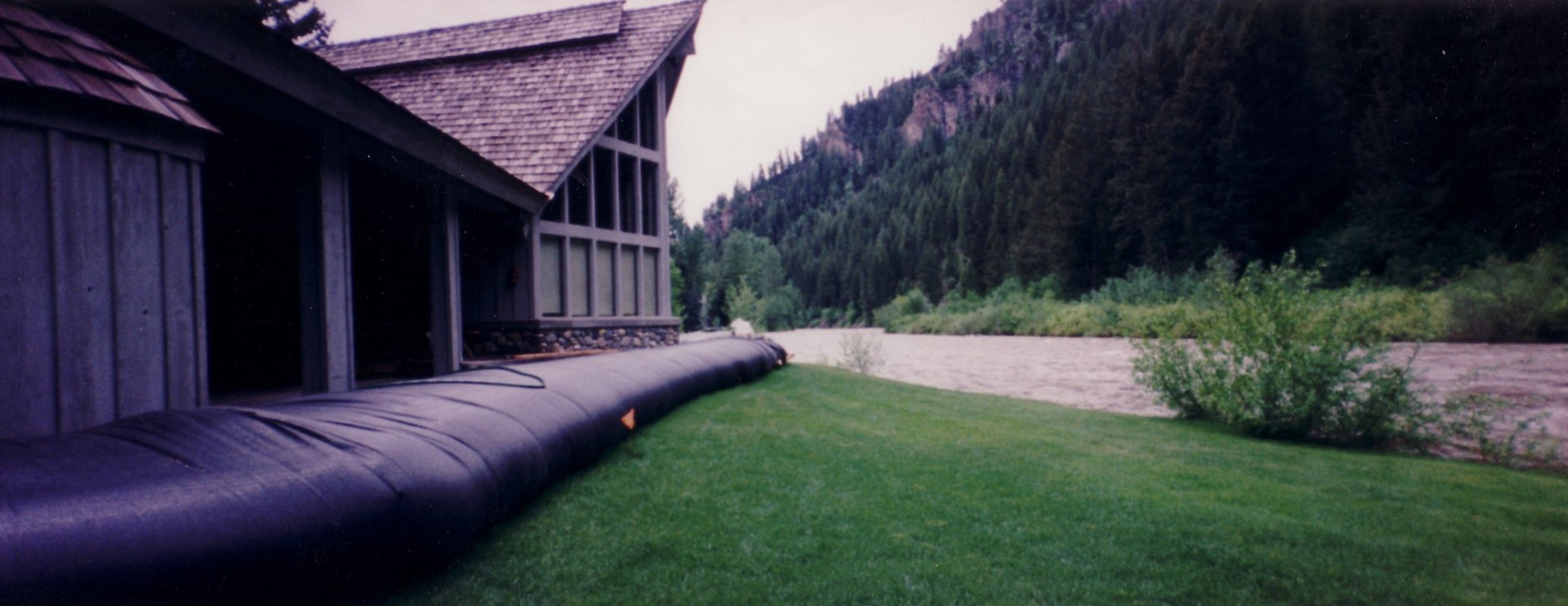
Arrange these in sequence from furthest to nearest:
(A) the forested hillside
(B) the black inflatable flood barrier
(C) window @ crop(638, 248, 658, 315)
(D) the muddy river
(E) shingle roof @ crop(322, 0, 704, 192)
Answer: (A) the forested hillside < (C) window @ crop(638, 248, 658, 315) < (E) shingle roof @ crop(322, 0, 704, 192) < (D) the muddy river < (B) the black inflatable flood barrier

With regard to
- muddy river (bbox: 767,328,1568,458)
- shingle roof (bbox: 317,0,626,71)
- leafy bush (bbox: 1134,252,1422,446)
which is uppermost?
shingle roof (bbox: 317,0,626,71)

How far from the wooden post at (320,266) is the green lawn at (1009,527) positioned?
7.99 feet

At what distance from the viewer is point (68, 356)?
3121 millimetres

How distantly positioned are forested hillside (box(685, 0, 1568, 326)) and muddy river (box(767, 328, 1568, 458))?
5360 millimetres

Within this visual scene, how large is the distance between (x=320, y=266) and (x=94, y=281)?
7.01 ft

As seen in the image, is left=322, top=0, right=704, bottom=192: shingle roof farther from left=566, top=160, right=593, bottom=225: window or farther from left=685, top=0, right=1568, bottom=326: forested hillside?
left=685, top=0, right=1568, bottom=326: forested hillside

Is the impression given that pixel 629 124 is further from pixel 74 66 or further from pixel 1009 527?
pixel 1009 527

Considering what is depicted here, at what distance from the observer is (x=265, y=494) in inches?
84.3

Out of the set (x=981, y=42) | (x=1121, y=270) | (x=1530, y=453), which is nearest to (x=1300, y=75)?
(x=1121, y=270)

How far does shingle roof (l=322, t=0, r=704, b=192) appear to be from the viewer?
366 inches

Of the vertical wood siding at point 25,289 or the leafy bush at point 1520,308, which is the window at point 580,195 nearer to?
the vertical wood siding at point 25,289

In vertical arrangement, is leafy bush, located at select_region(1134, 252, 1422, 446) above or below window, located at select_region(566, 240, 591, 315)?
below

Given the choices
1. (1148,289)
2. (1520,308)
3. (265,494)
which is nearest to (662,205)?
(265,494)

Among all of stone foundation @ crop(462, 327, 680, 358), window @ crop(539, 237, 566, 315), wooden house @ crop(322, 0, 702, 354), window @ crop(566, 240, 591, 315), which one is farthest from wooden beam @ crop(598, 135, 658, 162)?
stone foundation @ crop(462, 327, 680, 358)
